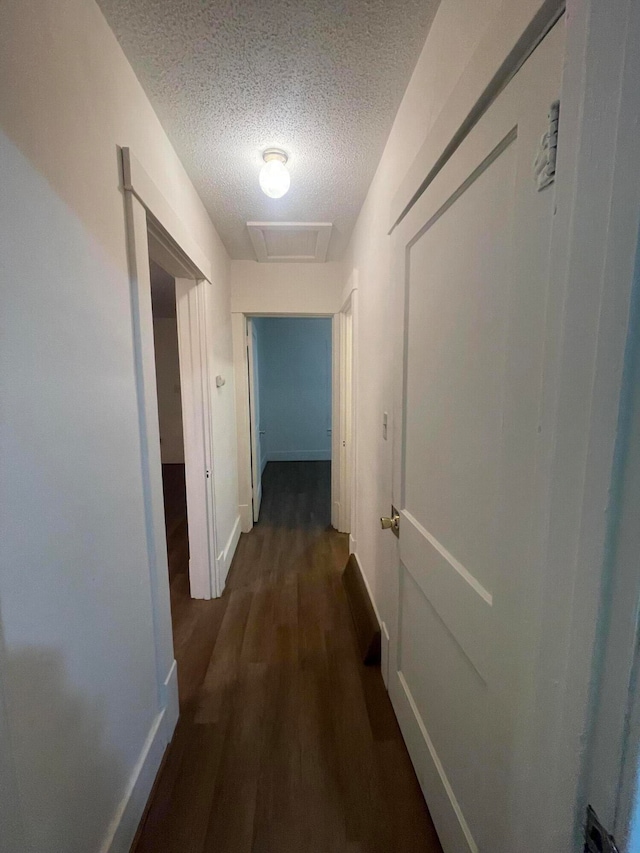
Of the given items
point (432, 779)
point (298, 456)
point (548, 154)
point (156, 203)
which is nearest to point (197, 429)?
point (156, 203)

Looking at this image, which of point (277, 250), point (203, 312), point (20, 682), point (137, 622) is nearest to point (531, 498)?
point (20, 682)

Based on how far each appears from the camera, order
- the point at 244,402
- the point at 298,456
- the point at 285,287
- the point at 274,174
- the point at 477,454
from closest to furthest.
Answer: the point at 477,454 < the point at 274,174 < the point at 285,287 < the point at 244,402 < the point at 298,456

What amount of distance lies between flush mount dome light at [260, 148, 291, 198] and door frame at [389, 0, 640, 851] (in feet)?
4.05

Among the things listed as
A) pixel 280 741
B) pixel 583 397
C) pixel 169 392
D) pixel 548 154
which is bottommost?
pixel 280 741

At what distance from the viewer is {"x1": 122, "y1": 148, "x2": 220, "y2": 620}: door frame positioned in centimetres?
119

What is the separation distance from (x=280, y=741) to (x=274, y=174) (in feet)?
7.66

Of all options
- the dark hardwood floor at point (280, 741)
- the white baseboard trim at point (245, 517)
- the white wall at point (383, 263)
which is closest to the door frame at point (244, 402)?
the white baseboard trim at point (245, 517)

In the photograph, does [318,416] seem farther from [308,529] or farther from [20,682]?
[20,682]

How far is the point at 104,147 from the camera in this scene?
99 centimetres

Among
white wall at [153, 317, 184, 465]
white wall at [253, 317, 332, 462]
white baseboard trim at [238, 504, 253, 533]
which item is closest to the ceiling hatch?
white baseboard trim at [238, 504, 253, 533]

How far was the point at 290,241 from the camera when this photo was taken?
259cm

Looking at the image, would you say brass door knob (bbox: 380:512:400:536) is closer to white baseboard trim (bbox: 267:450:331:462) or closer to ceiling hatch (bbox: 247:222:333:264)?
ceiling hatch (bbox: 247:222:333:264)

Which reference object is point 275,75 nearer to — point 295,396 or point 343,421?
point 343,421

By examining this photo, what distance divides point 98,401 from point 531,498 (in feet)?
3.38
